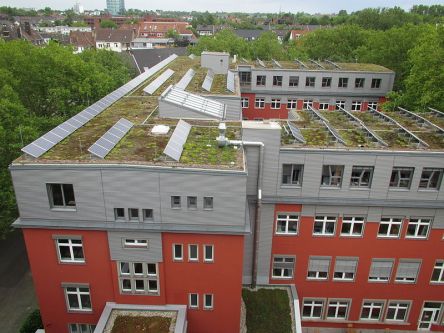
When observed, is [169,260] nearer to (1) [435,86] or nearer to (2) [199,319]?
(2) [199,319]

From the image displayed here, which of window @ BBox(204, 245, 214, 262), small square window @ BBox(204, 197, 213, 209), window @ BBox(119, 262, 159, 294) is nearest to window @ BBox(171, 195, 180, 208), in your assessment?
small square window @ BBox(204, 197, 213, 209)

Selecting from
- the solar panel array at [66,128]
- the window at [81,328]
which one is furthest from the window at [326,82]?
the window at [81,328]

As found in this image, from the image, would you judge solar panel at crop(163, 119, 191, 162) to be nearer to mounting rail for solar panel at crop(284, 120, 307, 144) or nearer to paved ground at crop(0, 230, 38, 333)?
mounting rail for solar panel at crop(284, 120, 307, 144)

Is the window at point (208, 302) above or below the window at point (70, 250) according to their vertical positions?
below

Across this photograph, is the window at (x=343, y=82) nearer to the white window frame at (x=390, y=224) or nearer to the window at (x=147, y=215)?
the white window frame at (x=390, y=224)

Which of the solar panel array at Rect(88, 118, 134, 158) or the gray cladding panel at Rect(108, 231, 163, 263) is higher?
the solar panel array at Rect(88, 118, 134, 158)

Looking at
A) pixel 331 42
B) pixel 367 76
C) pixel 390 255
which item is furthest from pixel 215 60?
pixel 331 42

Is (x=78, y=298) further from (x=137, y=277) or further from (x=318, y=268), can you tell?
(x=318, y=268)
